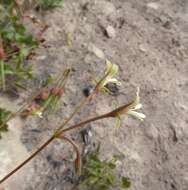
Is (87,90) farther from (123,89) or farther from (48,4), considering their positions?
(48,4)

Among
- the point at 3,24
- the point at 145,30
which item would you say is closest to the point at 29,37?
the point at 3,24

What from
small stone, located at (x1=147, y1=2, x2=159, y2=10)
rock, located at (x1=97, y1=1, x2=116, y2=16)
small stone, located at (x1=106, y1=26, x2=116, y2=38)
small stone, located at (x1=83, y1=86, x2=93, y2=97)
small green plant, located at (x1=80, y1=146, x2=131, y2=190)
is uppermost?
small stone, located at (x1=147, y1=2, x2=159, y2=10)

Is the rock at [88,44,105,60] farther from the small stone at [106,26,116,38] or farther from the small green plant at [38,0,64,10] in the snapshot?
the small green plant at [38,0,64,10]

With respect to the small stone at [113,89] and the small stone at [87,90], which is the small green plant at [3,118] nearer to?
the small stone at [87,90]

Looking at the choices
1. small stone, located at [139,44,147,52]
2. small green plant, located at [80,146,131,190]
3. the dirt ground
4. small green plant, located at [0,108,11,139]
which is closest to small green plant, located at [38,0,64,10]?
the dirt ground

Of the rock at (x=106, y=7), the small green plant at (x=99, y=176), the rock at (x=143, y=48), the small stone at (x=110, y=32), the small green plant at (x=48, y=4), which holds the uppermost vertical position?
the small green plant at (x=48, y=4)

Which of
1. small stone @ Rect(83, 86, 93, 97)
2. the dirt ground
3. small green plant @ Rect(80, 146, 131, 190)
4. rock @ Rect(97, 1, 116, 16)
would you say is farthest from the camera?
rock @ Rect(97, 1, 116, 16)

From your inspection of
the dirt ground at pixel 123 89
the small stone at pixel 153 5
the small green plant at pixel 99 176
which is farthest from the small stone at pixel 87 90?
the small stone at pixel 153 5
